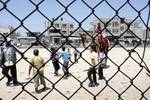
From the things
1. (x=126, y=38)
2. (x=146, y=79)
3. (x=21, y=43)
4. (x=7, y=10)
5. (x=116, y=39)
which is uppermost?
(x=7, y=10)

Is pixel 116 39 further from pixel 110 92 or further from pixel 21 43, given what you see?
pixel 21 43

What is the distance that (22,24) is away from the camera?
2.53 meters

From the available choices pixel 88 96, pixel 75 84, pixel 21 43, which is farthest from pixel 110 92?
pixel 21 43

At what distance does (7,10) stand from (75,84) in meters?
10.2

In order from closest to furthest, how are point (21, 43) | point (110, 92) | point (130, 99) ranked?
point (130, 99) < point (110, 92) < point (21, 43)

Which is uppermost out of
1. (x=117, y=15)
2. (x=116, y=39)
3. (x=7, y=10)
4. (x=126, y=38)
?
(x=7, y=10)

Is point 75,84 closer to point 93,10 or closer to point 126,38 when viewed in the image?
point 93,10

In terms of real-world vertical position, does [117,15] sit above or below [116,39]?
above

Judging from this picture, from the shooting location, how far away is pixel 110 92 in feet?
34.1

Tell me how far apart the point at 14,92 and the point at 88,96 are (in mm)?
2242

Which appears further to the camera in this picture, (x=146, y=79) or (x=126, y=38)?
(x=126, y=38)

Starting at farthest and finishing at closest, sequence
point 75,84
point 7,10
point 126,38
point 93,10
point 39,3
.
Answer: point 126,38 < point 75,84 < point 93,10 < point 39,3 < point 7,10

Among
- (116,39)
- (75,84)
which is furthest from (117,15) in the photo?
(75,84)

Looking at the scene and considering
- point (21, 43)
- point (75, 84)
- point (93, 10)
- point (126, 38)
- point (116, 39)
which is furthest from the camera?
point (126, 38)
